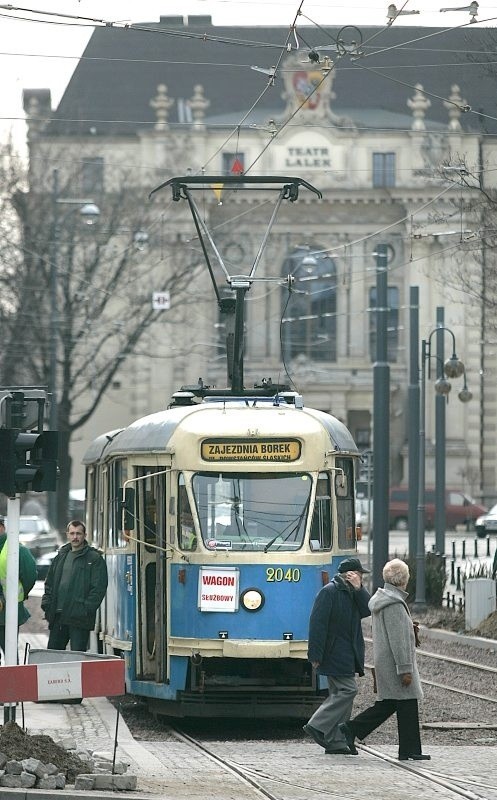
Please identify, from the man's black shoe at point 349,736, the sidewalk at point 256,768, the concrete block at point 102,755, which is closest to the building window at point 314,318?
the sidewalk at point 256,768

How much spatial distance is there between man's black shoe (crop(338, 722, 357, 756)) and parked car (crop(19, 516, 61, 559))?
3213 centimetres

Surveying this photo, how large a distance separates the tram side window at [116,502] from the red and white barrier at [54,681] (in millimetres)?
5768

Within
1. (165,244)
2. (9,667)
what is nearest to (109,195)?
(165,244)

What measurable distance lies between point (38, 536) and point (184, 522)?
3214 centimetres

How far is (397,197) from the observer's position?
74938 mm

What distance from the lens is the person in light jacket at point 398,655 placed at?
524 inches

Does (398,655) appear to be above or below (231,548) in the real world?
below

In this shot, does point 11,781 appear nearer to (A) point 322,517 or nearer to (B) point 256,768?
(B) point 256,768

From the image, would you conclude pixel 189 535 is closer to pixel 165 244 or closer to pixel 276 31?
pixel 165 244

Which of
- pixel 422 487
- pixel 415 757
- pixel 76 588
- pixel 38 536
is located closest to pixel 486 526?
pixel 38 536

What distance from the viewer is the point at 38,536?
4775 cm

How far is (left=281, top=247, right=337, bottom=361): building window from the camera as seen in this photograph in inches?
2835

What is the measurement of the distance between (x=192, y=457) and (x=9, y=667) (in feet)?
17.4

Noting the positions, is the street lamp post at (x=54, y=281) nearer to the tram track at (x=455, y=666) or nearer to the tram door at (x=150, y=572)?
the tram track at (x=455, y=666)
